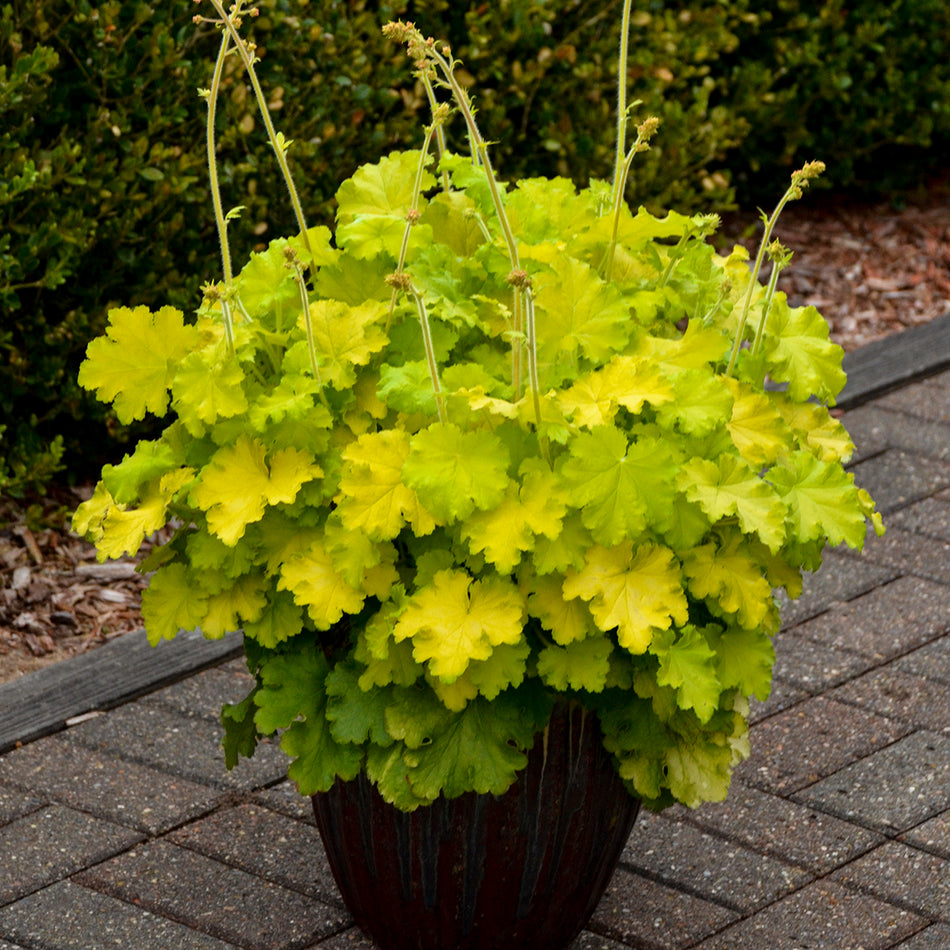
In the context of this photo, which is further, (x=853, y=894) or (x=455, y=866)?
(x=853, y=894)

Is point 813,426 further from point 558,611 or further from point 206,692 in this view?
point 206,692

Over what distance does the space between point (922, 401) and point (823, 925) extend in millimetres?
2411

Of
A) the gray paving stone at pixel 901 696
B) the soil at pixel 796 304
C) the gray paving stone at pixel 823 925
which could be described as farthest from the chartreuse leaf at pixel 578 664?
the soil at pixel 796 304

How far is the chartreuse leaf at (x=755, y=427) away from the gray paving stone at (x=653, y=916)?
32.9 inches

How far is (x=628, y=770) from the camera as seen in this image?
2.25 metres

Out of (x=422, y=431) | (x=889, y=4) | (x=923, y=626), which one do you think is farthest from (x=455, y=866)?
(x=889, y=4)

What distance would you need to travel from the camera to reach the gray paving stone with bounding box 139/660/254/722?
3225 mm

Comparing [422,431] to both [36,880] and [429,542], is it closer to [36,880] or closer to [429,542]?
[429,542]

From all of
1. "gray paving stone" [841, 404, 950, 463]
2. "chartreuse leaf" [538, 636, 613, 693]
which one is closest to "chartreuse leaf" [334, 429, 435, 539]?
"chartreuse leaf" [538, 636, 613, 693]

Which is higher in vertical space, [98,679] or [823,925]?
[98,679]

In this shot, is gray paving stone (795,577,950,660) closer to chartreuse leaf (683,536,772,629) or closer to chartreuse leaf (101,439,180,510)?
chartreuse leaf (683,536,772,629)

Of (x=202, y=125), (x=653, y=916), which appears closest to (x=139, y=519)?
(x=653, y=916)

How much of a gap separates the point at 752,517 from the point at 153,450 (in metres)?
0.87

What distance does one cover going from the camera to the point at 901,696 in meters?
3.26
